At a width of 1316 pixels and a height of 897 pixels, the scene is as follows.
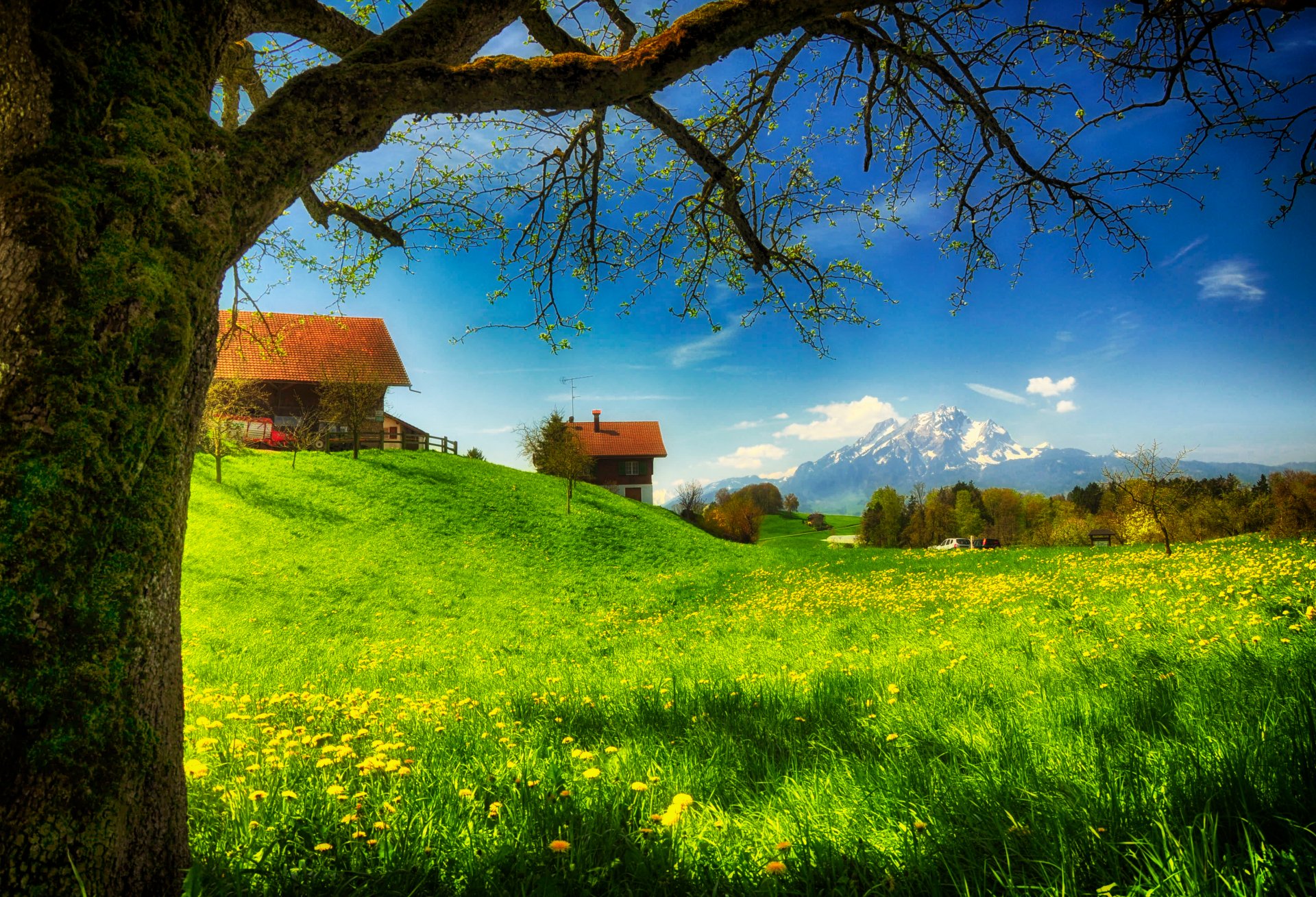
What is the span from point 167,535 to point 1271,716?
15.4 ft

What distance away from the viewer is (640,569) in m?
26.8

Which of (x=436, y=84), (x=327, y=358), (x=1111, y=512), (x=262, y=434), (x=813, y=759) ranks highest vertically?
(x=327, y=358)

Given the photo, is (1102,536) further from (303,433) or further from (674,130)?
(303,433)

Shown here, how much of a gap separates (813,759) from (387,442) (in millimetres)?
42073

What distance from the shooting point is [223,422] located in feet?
89.5

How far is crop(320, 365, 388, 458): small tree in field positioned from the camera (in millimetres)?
33562

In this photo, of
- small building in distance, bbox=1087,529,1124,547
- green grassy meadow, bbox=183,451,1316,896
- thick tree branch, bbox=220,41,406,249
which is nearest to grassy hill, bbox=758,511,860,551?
small building in distance, bbox=1087,529,1124,547

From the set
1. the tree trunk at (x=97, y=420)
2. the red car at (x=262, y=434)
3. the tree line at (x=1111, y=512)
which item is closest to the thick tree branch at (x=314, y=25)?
the tree trunk at (x=97, y=420)

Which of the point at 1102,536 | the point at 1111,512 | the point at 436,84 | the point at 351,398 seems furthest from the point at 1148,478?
the point at 1111,512

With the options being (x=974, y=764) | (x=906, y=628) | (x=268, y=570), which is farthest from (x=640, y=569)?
(x=974, y=764)

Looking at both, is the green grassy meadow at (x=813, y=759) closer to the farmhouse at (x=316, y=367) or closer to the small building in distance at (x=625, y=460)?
the farmhouse at (x=316, y=367)

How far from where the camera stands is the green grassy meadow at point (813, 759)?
2073 millimetres

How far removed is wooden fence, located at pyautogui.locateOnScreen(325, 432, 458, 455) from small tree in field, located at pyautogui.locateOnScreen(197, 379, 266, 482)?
5.34 metres

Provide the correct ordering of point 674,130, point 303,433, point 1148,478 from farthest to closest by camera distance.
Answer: point 303,433 < point 1148,478 < point 674,130
